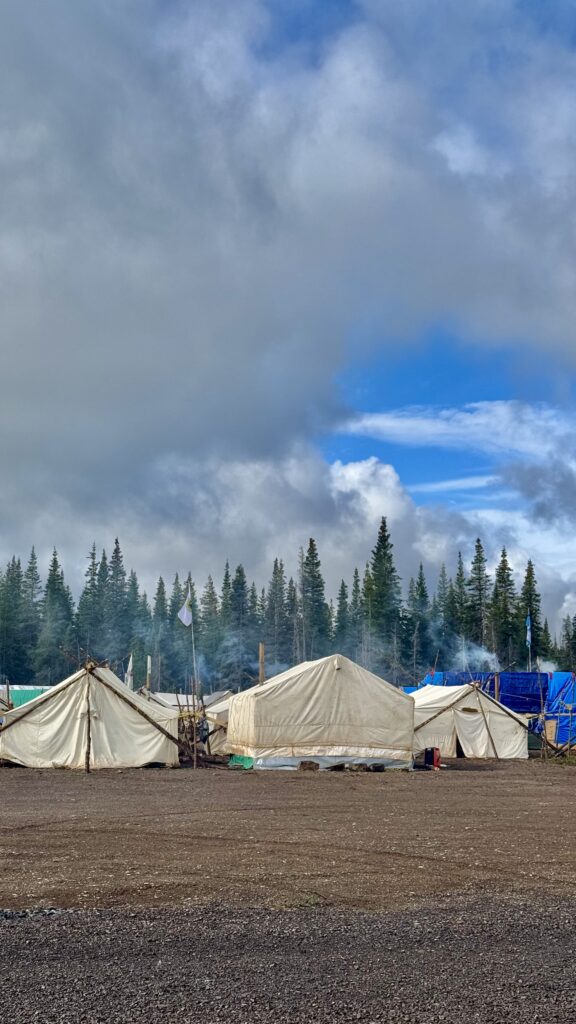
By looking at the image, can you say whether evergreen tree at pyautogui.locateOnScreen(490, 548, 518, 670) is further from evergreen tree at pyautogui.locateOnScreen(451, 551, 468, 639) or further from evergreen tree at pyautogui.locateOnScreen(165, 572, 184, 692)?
evergreen tree at pyautogui.locateOnScreen(165, 572, 184, 692)


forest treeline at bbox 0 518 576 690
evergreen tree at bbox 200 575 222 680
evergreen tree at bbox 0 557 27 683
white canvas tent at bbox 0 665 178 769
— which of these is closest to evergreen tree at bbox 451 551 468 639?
forest treeline at bbox 0 518 576 690

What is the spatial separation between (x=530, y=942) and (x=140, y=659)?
83703 millimetres

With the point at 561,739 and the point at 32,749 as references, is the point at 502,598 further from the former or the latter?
the point at 32,749

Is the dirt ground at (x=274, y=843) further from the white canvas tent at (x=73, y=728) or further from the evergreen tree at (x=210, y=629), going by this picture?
the evergreen tree at (x=210, y=629)

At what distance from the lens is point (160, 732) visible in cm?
2683

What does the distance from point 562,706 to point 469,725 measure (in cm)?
980

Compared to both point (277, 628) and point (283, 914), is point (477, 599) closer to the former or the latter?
point (277, 628)

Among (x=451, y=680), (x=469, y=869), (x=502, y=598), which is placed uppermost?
(x=502, y=598)

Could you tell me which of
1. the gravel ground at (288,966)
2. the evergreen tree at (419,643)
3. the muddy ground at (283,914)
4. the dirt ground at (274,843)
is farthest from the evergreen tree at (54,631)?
the gravel ground at (288,966)

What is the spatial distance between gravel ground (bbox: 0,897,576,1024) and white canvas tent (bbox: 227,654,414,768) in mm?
19009

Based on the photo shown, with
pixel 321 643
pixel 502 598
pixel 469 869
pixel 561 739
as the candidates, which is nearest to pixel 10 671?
pixel 321 643

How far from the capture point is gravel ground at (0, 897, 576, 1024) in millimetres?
5941

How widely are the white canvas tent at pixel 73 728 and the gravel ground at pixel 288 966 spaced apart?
1814 cm

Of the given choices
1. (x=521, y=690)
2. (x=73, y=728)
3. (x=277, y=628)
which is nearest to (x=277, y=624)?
(x=277, y=628)
